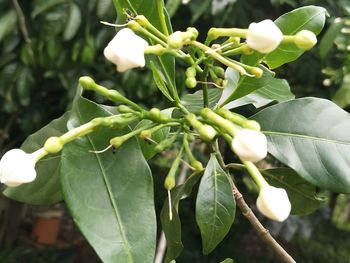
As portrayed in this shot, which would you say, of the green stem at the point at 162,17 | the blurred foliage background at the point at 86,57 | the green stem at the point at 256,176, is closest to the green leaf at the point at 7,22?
the blurred foliage background at the point at 86,57

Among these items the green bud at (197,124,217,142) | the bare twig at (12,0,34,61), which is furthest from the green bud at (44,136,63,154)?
the bare twig at (12,0,34,61)

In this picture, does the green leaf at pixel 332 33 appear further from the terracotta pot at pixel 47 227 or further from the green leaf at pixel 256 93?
the terracotta pot at pixel 47 227

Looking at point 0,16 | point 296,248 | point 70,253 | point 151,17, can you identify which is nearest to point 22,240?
point 70,253

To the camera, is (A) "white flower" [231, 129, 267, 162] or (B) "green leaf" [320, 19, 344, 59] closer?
(A) "white flower" [231, 129, 267, 162]

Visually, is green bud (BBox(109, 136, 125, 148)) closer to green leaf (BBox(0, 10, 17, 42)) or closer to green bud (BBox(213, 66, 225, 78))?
green bud (BBox(213, 66, 225, 78))

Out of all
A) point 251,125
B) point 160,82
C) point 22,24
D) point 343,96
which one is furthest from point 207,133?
point 22,24
